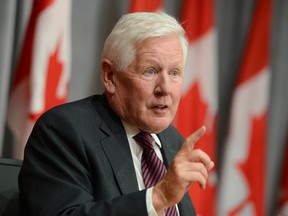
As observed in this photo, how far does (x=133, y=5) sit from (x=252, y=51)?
0.84m

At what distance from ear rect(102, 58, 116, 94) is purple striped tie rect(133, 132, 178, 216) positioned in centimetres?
18

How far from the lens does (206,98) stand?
369 centimetres

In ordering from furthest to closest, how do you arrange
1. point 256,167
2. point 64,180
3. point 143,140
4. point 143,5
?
point 256,167 < point 143,5 < point 143,140 < point 64,180

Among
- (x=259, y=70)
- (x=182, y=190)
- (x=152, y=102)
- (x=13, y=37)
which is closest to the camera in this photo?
(x=182, y=190)

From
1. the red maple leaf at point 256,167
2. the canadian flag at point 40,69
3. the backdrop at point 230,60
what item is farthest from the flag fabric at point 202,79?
the canadian flag at point 40,69

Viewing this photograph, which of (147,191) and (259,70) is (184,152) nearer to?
(147,191)

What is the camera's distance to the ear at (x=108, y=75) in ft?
6.81

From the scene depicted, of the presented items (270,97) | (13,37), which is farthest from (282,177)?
(13,37)

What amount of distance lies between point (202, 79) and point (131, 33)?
1.75m

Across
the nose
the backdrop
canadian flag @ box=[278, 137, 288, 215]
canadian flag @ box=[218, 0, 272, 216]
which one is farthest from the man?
canadian flag @ box=[278, 137, 288, 215]

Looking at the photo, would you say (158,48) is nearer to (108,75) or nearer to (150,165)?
(108,75)

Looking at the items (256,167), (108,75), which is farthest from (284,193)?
(108,75)

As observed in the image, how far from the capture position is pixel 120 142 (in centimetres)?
202

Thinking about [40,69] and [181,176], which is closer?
[181,176]
